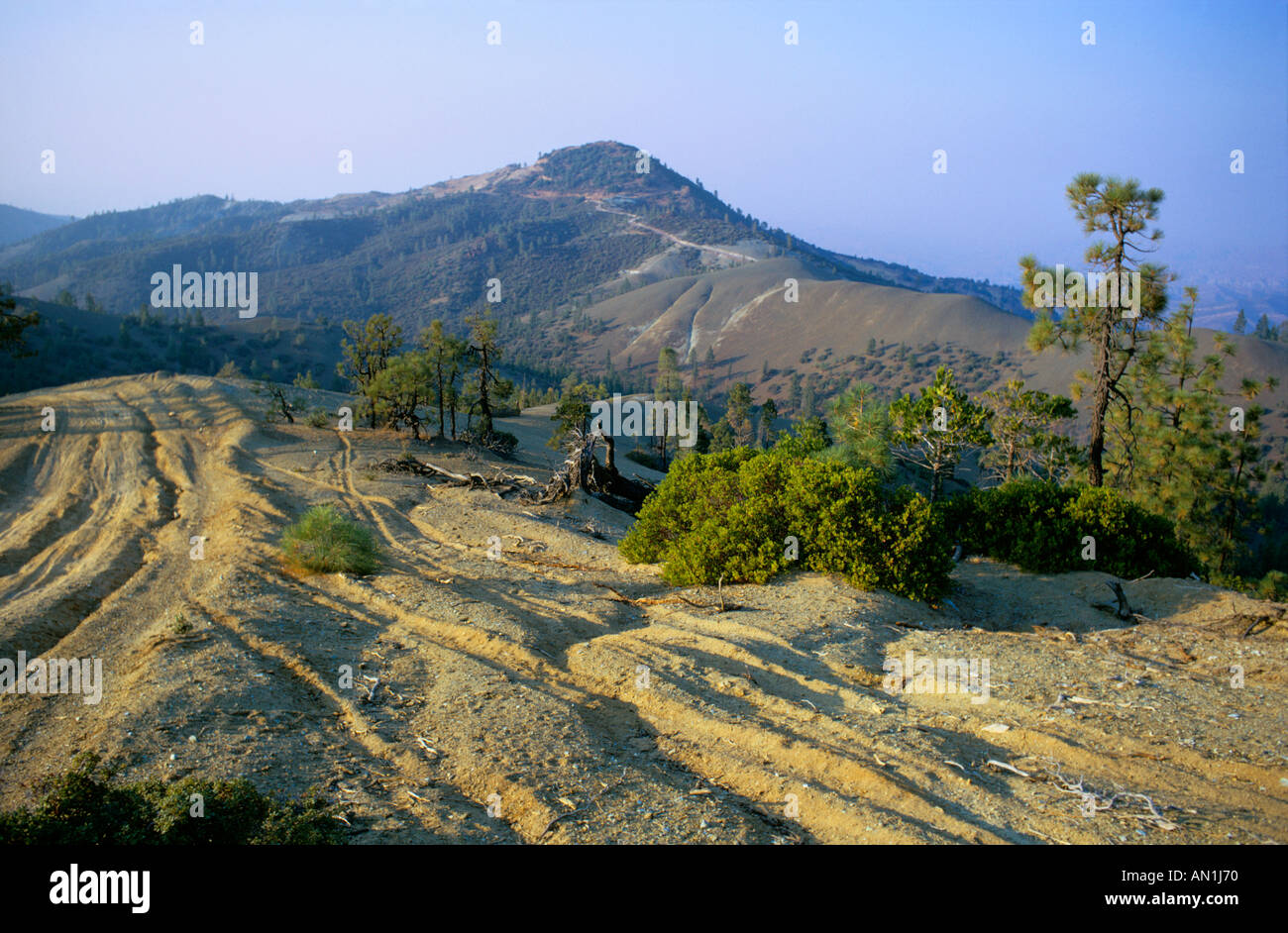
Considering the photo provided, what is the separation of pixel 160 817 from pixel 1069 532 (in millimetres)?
12036

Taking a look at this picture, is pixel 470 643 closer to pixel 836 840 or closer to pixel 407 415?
pixel 836 840

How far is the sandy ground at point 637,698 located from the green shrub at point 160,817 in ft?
1.12

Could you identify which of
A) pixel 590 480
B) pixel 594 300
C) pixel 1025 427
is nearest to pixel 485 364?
pixel 590 480

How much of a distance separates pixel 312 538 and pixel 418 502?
5070mm

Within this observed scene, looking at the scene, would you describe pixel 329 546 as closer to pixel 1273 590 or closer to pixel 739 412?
pixel 1273 590

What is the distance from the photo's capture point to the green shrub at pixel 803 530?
31.8 ft

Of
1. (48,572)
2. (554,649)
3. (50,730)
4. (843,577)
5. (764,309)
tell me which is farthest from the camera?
(764,309)

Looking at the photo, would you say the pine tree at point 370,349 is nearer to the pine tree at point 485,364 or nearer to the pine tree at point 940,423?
the pine tree at point 485,364

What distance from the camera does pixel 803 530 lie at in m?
10.2

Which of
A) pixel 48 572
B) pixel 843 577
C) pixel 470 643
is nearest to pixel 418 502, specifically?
pixel 48 572

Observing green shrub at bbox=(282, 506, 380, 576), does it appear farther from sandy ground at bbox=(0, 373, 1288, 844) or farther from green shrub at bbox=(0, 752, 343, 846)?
green shrub at bbox=(0, 752, 343, 846)

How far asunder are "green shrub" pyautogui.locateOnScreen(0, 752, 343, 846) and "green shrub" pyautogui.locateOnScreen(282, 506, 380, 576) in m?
5.89

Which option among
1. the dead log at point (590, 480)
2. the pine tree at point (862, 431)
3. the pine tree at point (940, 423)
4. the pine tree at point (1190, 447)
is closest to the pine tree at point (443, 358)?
the dead log at point (590, 480)

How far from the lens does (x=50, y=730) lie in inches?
228
